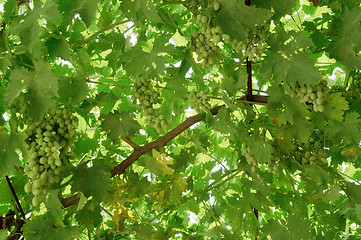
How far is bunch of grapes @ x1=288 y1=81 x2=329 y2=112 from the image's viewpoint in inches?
66.2

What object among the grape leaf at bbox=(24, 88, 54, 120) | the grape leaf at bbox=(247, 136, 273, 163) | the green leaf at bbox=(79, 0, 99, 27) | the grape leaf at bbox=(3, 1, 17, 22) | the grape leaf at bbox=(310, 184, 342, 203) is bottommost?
the grape leaf at bbox=(24, 88, 54, 120)

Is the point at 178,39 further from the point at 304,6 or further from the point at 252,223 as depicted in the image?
the point at 252,223

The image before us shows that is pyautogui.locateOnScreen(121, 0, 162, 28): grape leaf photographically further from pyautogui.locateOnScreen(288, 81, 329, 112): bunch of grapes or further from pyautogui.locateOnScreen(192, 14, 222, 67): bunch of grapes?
pyautogui.locateOnScreen(288, 81, 329, 112): bunch of grapes

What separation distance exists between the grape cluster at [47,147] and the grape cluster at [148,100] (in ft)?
1.29

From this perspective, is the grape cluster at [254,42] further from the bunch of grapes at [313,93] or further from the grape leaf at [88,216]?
the grape leaf at [88,216]

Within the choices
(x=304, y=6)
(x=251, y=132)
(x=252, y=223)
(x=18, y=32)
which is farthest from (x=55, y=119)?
(x=304, y=6)

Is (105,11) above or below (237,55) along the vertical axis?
above

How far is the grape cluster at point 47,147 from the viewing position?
162 centimetres

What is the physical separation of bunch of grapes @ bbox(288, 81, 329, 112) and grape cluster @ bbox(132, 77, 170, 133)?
659 millimetres

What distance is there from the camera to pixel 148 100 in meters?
2.05

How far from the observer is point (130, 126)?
2111 millimetres

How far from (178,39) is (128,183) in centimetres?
92

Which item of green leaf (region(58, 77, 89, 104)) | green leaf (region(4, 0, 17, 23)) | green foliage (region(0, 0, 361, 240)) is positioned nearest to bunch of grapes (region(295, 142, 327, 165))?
green foliage (region(0, 0, 361, 240))

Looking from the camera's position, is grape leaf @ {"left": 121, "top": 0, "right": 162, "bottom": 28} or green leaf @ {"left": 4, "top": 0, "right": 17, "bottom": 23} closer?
grape leaf @ {"left": 121, "top": 0, "right": 162, "bottom": 28}
